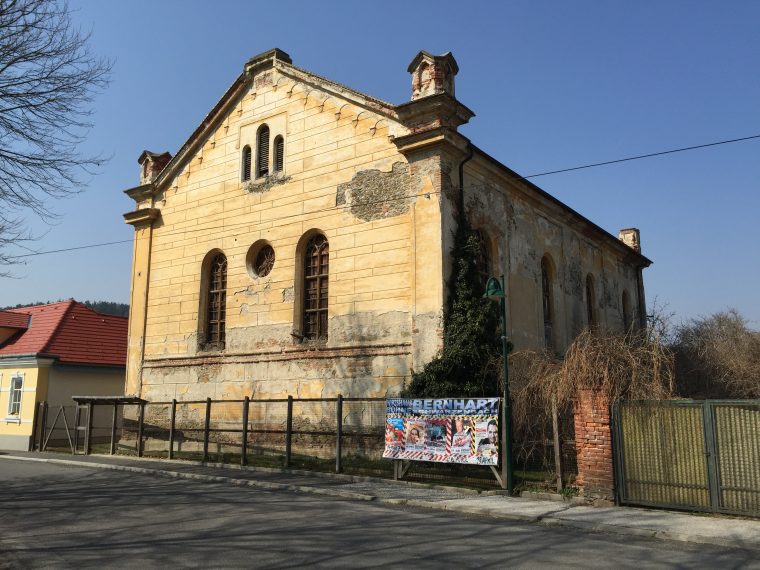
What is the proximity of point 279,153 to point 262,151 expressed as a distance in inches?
35.9

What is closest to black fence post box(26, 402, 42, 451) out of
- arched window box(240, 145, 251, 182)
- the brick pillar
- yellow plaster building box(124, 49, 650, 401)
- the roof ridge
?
the roof ridge

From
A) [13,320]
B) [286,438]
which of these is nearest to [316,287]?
[286,438]

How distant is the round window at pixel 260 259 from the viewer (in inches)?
793

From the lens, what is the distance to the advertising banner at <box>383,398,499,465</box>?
12.6 metres

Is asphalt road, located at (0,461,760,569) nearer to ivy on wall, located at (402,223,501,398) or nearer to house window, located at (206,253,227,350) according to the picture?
ivy on wall, located at (402,223,501,398)

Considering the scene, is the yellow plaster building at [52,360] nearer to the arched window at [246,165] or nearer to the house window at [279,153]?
the arched window at [246,165]

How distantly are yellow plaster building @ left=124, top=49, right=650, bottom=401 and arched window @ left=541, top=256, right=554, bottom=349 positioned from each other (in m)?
0.05

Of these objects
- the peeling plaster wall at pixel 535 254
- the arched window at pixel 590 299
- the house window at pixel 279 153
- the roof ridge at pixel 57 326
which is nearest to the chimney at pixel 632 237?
the peeling plaster wall at pixel 535 254

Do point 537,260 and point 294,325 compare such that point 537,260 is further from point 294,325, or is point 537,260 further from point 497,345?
point 294,325

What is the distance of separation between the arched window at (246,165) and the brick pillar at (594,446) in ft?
45.3

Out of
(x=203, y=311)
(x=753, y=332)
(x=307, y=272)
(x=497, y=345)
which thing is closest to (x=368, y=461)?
(x=497, y=345)

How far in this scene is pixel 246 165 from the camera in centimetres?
2145

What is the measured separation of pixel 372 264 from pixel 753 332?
1120 cm

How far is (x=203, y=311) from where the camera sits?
846 inches
